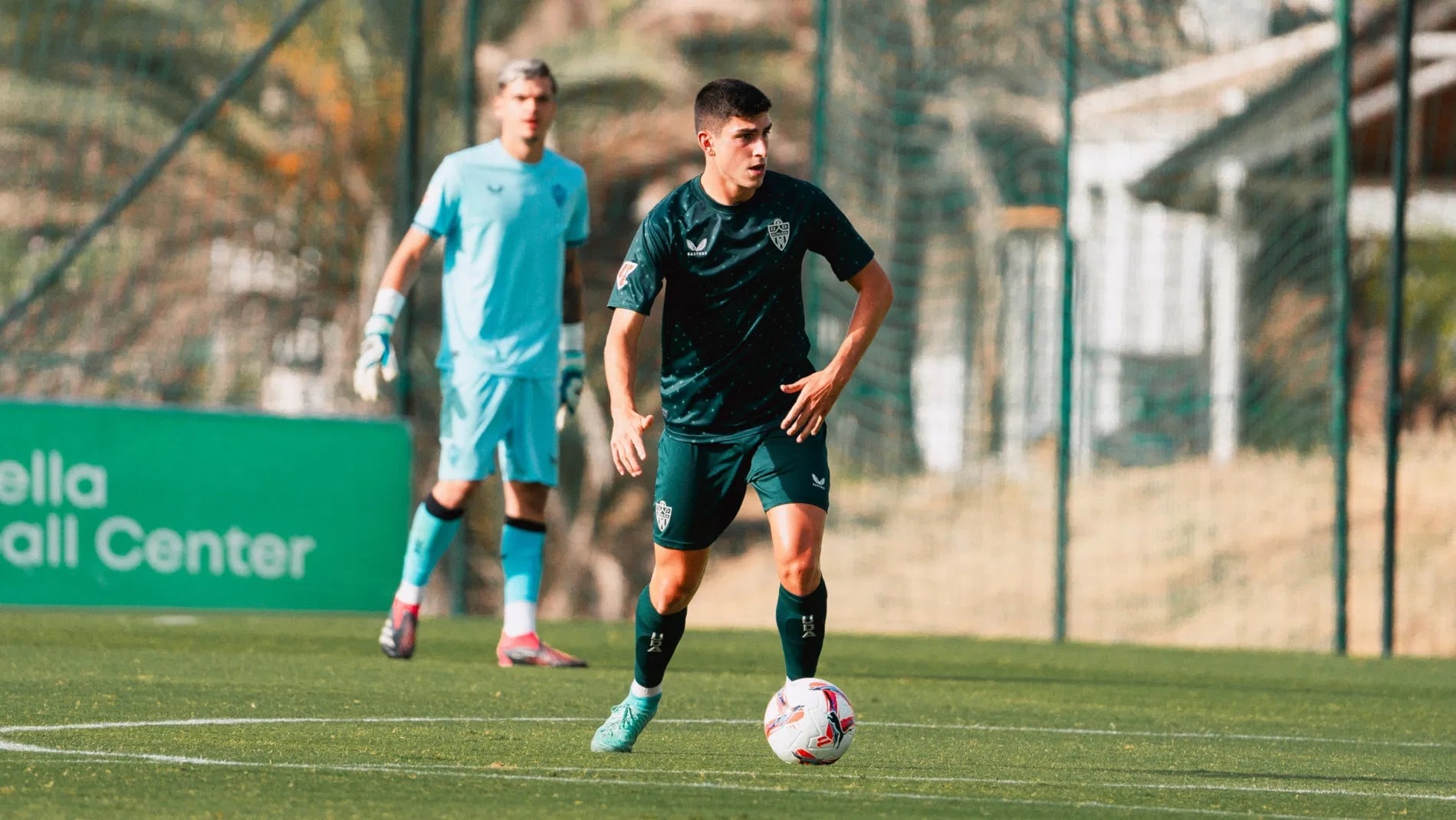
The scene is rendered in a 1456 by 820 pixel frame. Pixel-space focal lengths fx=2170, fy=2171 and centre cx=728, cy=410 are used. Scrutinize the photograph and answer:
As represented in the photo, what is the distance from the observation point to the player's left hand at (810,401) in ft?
18.9

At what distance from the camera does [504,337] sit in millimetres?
9016

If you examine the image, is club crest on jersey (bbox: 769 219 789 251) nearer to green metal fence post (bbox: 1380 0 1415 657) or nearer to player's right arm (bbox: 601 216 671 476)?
player's right arm (bbox: 601 216 671 476)

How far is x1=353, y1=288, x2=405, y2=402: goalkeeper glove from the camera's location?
8.49 m

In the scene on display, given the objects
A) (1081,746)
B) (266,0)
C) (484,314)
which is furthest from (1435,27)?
(1081,746)

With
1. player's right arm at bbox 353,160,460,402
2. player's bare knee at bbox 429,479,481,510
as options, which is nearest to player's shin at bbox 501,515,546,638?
player's bare knee at bbox 429,479,481,510

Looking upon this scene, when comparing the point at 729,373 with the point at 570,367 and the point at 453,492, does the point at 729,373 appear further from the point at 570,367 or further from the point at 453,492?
the point at 570,367

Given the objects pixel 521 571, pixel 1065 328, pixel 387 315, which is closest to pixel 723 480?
pixel 387 315

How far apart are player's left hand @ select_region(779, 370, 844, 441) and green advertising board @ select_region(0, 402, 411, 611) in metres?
6.14

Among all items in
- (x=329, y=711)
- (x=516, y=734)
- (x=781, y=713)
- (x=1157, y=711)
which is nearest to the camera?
(x=781, y=713)

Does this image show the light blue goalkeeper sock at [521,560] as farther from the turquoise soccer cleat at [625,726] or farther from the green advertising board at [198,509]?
the turquoise soccer cleat at [625,726]

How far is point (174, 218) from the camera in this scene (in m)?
13.5

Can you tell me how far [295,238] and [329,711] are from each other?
9412 mm

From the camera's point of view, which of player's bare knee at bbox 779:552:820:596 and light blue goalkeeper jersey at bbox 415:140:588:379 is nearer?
player's bare knee at bbox 779:552:820:596

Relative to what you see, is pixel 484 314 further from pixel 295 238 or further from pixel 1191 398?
pixel 1191 398
